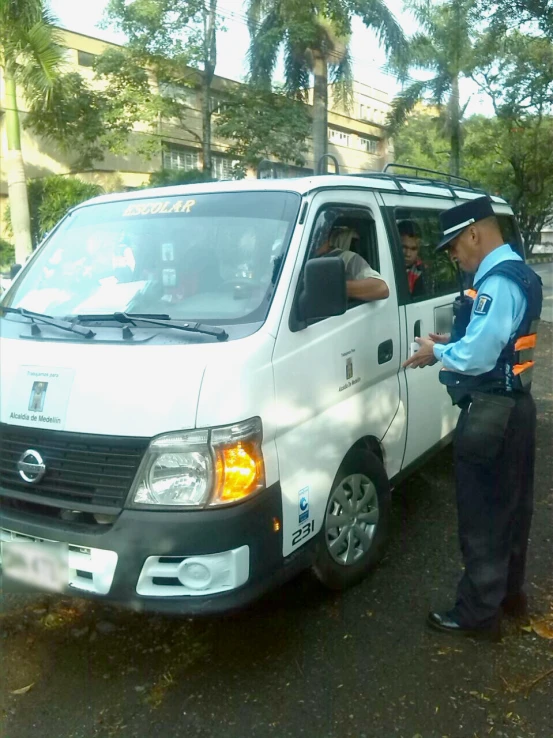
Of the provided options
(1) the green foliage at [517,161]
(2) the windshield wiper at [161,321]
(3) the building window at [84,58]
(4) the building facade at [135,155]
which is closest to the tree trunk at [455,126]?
(1) the green foliage at [517,161]

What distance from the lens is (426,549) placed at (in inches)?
166

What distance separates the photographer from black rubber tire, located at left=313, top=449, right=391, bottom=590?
11.1ft

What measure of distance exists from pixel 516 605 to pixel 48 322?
256 cm

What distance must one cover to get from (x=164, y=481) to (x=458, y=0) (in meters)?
12.7

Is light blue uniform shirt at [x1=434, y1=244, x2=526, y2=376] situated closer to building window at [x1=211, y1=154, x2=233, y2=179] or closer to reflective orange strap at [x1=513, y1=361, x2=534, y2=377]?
reflective orange strap at [x1=513, y1=361, x2=534, y2=377]

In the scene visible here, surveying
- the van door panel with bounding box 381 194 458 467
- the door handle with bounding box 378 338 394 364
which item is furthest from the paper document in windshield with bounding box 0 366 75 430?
the van door panel with bounding box 381 194 458 467

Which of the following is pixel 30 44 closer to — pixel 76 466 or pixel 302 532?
pixel 76 466

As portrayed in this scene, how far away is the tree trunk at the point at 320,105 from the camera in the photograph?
19.2 m

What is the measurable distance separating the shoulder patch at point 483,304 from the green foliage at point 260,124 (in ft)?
61.8

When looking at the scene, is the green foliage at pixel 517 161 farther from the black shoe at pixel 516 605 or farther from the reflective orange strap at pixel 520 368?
the black shoe at pixel 516 605

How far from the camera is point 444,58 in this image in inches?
760

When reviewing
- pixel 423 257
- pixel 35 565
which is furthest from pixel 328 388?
pixel 423 257

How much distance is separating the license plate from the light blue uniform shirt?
5.85 feet

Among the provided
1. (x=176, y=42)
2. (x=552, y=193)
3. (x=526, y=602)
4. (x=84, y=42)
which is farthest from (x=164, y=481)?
(x=552, y=193)
